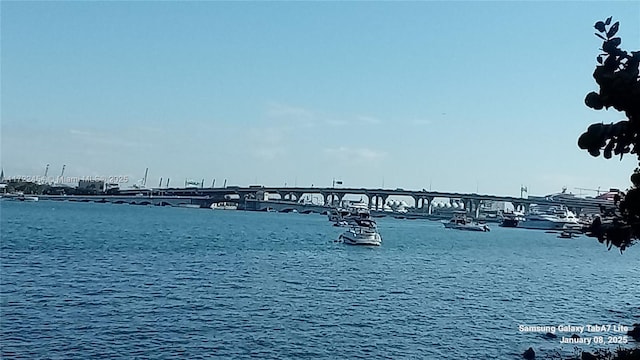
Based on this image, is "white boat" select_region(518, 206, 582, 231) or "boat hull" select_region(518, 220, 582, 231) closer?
"boat hull" select_region(518, 220, 582, 231)

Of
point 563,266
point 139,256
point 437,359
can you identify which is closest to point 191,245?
point 139,256

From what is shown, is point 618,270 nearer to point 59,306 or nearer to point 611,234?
point 59,306

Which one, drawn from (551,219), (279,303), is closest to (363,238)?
(279,303)

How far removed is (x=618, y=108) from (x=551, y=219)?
588 feet

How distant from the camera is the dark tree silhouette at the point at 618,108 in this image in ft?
26.4

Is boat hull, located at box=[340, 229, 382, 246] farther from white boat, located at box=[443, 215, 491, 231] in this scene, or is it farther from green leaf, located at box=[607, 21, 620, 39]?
white boat, located at box=[443, 215, 491, 231]

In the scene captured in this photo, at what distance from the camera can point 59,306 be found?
31281 millimetres

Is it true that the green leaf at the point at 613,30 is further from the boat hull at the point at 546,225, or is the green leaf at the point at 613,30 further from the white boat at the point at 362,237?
the boat hull at the point at 546,225

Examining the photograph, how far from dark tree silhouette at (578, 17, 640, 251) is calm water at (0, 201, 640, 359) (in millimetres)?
16986

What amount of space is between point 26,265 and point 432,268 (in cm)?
3304

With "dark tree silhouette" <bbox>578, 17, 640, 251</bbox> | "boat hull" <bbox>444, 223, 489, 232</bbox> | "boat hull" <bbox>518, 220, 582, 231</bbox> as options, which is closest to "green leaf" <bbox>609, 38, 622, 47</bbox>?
"dark tree silhouette" <bbox>578, 17, 640, 251</bbox>

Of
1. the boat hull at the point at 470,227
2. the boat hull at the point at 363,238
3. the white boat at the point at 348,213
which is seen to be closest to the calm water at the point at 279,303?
the boat hull at the point at 363,238

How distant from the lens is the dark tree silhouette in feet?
26.4

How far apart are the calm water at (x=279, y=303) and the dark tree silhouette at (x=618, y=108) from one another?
17.0m
